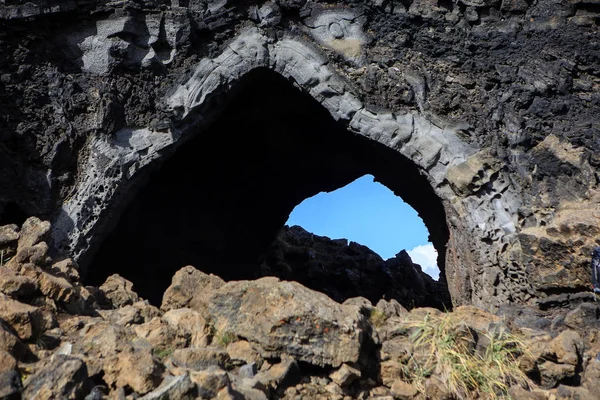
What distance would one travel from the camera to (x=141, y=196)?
9305mm

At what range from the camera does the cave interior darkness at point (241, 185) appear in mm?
9641

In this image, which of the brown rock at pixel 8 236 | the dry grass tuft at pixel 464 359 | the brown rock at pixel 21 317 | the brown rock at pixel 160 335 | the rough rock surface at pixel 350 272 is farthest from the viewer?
the rough rock surface at pixel 350 272

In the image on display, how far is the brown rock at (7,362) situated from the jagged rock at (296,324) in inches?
64.7

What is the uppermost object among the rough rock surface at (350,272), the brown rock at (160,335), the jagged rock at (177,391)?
the rough rock surface at (350,272)

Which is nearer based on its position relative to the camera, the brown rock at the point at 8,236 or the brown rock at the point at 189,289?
the brown rock at the point at 189,289

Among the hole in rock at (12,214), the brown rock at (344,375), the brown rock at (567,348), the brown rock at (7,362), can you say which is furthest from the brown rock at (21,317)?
the brown rock at (567,348)

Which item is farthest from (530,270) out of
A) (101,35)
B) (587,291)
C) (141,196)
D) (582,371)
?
(101,35)

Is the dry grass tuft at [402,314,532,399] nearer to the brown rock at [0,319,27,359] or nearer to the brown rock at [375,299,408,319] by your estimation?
the brown rock at [375,299,408,319]

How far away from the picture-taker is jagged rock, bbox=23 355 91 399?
366 centimetres

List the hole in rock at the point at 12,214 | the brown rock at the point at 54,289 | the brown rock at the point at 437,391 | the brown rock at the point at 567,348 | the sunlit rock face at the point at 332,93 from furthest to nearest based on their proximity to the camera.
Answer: the hole in rock at the point at 12,214
the sunlit rock face at the point at 332,93
the brown rock at the point at 567,348
the brown rock at the point at 54,289
the brown rock at the point at 437,391

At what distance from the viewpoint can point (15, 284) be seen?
4.98 metres

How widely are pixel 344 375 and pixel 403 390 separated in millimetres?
558

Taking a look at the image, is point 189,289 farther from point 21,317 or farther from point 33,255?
point 21,317

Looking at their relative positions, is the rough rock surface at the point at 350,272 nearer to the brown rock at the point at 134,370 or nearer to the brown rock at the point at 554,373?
the brown rock at the point at 554,373
